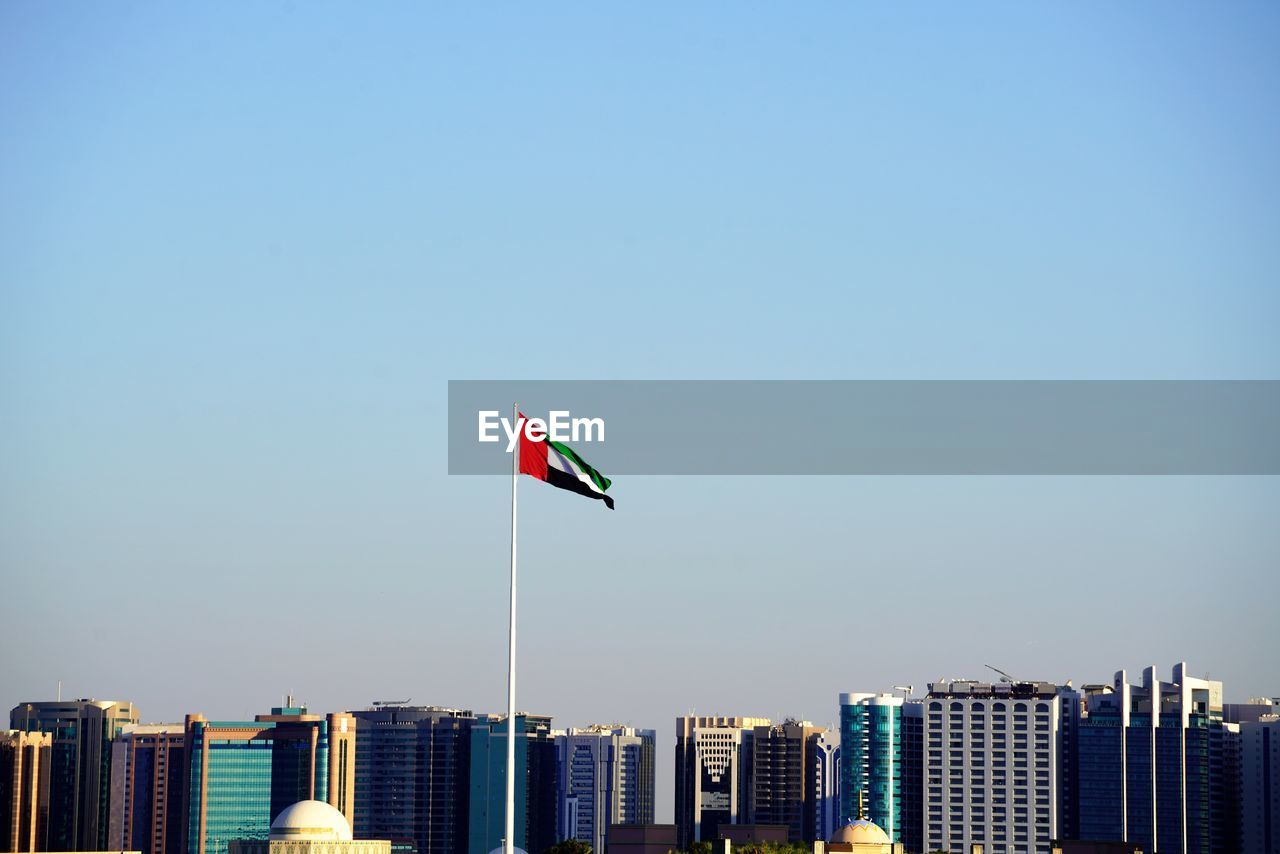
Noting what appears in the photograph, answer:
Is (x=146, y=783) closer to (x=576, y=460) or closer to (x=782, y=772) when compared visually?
(x=782, y=772)

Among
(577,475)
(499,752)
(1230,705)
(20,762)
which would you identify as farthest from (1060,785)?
(577,475)

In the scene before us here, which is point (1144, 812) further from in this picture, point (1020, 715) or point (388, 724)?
point (388, 724)

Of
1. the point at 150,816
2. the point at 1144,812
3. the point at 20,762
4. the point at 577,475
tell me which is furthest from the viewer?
the point at 150,816

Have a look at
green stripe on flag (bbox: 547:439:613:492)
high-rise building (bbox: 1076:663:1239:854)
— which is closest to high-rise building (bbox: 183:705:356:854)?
high-rise building (bbox: 1076:663:1239:854)

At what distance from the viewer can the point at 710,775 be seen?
503 feet

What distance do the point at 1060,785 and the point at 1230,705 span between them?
2625 cm

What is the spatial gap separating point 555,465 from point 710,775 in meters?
120

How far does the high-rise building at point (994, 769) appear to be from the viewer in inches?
4838

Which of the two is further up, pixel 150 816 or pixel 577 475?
pixel 577 475

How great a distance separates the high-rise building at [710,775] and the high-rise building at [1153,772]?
2941 centimetres

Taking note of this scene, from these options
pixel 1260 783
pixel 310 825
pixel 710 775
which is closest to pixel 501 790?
pixel 710 775

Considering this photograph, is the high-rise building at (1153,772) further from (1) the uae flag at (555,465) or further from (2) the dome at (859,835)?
(1) the uae flag at (555,465)

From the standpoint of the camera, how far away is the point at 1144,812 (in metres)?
124

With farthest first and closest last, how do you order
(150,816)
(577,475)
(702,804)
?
(702,804) → (150,816) → (577,475)
